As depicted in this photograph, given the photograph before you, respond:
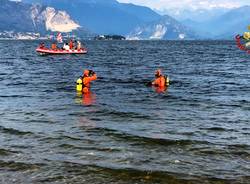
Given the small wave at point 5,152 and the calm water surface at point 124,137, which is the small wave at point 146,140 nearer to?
the calm water surface at point 124,137

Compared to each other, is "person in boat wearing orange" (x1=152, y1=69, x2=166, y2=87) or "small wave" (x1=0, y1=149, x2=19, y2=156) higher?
"person in boat wearing orange" (x1=152, y1=69, x2=166, y2=87)

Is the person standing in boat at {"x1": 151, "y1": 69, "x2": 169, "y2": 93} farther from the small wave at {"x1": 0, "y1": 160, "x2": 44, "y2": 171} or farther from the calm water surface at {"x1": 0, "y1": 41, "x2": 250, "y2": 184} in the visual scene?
the small wave at {"x1": 0, "y1": 160, "x2": 44, "y2": 171}

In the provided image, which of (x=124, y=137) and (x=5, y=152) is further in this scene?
(x=124, y=137)

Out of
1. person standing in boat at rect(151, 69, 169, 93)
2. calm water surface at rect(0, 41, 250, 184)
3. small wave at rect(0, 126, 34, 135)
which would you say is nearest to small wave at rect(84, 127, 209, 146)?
calm water surface at rect(0, 41, 250, 184)

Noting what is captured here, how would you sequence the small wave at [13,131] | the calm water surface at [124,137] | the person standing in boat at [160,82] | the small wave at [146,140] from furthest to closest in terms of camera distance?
the person standing in boat at [160,82], the small wave at [13,131], the small wave at [146,140], the calm water surface at [124,137]

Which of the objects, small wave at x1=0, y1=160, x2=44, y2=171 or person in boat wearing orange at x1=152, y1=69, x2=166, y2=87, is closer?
small wave at x1=0, y1=160, x2=44, y2=171

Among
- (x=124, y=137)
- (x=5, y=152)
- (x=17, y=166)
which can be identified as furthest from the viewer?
(x=124, y=137)

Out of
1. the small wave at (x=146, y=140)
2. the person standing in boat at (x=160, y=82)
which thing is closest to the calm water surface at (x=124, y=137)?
the small wave at (x=146, y=140)

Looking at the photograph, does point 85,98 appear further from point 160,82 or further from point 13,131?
point 13,131

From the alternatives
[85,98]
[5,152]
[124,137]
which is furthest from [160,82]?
[5,152]

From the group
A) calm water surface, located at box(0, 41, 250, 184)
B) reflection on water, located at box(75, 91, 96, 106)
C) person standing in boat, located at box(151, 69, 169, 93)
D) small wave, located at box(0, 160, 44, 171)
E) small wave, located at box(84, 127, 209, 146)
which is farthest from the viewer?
person standing in boat, located at box(151, 69, 169, 93)

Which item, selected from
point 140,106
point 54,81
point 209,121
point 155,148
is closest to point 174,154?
point 155,148

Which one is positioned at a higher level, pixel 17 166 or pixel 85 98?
pixel 85 98

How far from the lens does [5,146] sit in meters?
16.8
